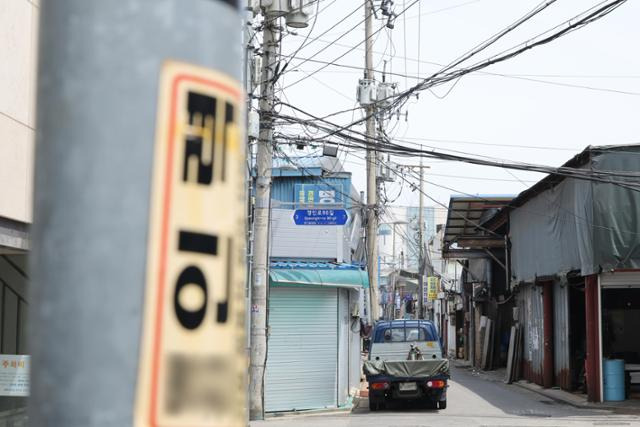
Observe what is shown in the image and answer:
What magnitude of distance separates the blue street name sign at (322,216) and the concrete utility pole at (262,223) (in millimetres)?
2190

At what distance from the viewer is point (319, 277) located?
1995 centimetres

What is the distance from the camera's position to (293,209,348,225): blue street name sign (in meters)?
18.5

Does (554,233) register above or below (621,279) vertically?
above

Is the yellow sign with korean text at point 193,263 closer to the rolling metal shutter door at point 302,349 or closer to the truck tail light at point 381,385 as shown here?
the rolling metal shutter door at point 302,349

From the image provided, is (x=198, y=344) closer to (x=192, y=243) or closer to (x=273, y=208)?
(x=192, y=243)

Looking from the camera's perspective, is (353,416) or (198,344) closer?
(198,344)

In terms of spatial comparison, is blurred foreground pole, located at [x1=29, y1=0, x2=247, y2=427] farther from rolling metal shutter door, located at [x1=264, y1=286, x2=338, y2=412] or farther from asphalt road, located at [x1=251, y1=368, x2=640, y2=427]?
rolling metal shutter door, located at [x1=264, y1=286, x2=338, y2=412]

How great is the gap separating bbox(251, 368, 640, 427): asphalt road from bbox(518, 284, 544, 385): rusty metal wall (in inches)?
145

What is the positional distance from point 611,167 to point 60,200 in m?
20.7

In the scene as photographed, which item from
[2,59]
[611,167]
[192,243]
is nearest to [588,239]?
[611,167]

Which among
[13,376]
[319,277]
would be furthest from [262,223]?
[13,376]

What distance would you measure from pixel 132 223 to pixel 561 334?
86.1 feet

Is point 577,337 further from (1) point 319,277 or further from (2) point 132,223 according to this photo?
(2) point 132,223

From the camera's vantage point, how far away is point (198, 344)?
151cm
